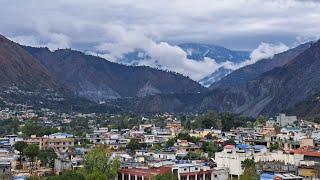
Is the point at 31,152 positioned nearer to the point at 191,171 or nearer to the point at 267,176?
the point at 191,171

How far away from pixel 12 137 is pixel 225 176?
48.2 metres

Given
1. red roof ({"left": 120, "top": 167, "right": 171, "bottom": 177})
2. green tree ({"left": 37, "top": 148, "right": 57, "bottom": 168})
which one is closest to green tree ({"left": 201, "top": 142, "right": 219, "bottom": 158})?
red roof ({"left": 120, "top": 167, "right": 171, "bottom": 177})

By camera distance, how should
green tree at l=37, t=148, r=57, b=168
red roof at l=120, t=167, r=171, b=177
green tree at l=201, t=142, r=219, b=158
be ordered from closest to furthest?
red roof at l=120, t=167, r=171, b=177
green tree at l=37, t=148, r=57, b=168
green tree at l=201, t=142, r=219, b=158

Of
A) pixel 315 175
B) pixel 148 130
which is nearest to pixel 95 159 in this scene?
pixel 315 175

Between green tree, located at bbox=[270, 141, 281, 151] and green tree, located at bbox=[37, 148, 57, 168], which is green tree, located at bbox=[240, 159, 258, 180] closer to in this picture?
green tree, located at bbox=[270, 141, 281, 151]

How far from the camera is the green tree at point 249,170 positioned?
60.0 meters

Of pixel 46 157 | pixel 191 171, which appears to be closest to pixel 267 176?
pixel 191 171

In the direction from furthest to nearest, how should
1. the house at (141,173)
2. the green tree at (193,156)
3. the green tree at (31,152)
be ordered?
the green tree at (31,152)
the green tree at (193,156)
the house at (141,173)

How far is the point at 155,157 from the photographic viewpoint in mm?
80438

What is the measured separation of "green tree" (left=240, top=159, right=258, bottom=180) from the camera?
60.0 metres

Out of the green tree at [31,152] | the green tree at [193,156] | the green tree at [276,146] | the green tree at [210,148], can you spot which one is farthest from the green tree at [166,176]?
the green tree at [276,146]

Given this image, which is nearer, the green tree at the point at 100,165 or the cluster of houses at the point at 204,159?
the green tree at the point at 100,165

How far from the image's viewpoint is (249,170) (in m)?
64.6

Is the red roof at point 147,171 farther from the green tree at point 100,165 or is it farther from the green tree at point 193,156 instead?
the green tree at point 193,156
